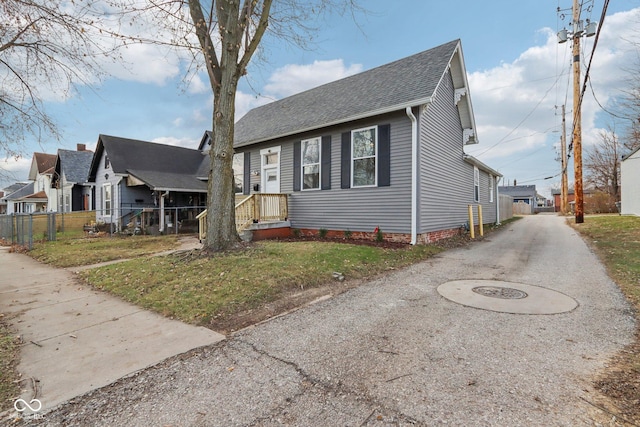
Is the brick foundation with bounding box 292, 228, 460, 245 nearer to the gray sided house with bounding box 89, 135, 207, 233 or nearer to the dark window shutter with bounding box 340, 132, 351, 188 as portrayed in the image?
the dark window shutter with bounding box 340, 132, 351, 188

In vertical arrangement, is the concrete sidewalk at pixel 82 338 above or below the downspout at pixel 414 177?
below

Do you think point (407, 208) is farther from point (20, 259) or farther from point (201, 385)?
point (20, 259)

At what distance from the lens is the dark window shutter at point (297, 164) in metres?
11.3

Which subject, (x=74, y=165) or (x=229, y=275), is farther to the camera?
(x=74, y=165)

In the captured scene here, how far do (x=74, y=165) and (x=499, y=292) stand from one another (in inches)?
1139

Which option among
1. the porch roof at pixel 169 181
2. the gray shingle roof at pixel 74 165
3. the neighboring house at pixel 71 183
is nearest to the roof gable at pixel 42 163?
the gray shingle roof at pixel 74 165

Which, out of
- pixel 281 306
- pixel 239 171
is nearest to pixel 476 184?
pixel 239 171

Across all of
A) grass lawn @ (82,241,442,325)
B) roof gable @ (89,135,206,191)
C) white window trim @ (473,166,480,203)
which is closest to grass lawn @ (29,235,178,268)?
grass lawn @ (82,241,442,325)

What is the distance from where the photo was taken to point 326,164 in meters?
10.5

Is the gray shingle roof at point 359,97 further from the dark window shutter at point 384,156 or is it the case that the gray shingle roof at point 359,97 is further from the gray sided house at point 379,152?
the dark window shutter at point 384,156

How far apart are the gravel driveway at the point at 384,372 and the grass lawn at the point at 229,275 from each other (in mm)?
891

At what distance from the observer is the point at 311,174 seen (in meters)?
11.1

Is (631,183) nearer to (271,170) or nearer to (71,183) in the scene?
(271,170)

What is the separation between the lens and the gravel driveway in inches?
79.7
